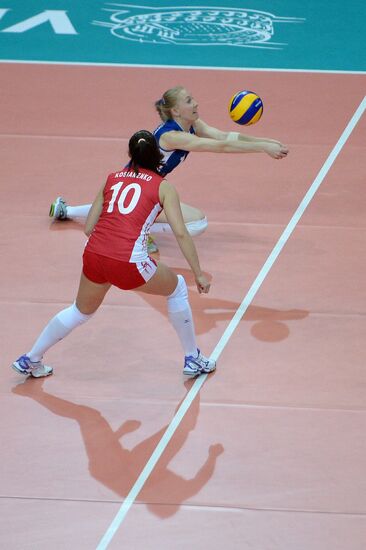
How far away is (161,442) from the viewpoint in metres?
6.69

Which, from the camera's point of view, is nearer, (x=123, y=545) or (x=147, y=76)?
(x=123, y=545)

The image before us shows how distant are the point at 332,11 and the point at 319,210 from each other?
6.91m

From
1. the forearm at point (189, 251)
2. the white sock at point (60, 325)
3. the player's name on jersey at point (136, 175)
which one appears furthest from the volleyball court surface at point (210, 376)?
the player's name on jersey at point (136, 175)

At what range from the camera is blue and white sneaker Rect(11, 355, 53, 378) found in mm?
7262

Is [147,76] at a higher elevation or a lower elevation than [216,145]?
lower

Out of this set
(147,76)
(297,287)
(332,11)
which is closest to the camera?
(297,287)

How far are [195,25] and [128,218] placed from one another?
9393 millimetres

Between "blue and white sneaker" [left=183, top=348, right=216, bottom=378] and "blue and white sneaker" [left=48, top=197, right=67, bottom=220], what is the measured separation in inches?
118

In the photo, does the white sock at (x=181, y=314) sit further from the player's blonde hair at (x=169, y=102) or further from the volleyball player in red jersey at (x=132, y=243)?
the player's blonde hair at (x=169, y=102)

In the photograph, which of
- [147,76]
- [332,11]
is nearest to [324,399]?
[147,76]

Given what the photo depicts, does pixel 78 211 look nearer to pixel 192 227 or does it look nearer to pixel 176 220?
pixel 192 227

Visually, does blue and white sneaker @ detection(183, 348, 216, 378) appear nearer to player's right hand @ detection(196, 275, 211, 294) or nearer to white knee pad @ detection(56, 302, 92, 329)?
player's right hand @ detection(196, 275, 211, 294)

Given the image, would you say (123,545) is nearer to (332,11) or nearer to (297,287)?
(297,287)

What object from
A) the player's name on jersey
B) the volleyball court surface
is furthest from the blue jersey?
the player's name on jersey
